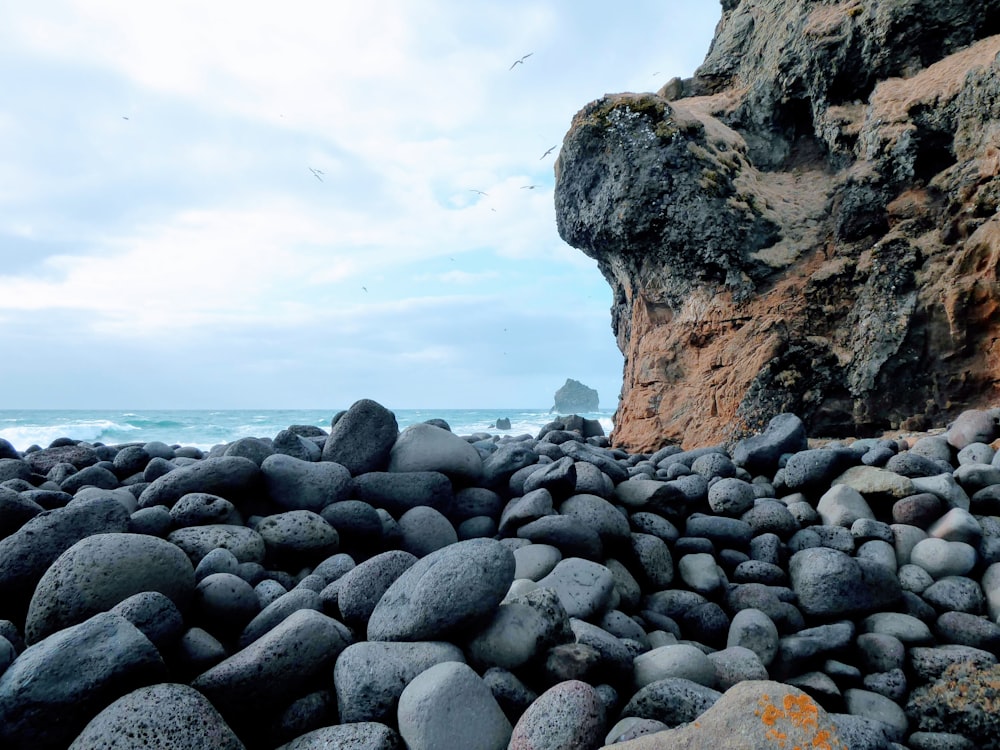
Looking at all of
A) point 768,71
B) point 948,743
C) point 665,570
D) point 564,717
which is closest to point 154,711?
point 564,717

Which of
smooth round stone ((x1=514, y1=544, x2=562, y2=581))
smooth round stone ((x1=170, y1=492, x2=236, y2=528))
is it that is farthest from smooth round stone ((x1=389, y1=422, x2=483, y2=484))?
smooth round stone ((x1=170, y1=492, x2=236, y2=528))

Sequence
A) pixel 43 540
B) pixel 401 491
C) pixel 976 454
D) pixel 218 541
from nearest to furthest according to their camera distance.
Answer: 1. pixel 43 540
2. pixel 218 541
3. pixel 401 491
4. pixel 976 454

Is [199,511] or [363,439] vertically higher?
[363,439]

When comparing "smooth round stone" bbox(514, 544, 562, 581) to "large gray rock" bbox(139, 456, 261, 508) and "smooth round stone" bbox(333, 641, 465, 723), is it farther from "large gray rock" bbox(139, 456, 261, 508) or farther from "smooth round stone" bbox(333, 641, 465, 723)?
"large gray rock" bbox(139, 456, 261, 508)

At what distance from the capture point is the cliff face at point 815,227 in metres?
6.78

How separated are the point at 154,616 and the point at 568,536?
6.91 feet

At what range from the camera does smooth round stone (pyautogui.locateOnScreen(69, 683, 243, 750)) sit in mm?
1969

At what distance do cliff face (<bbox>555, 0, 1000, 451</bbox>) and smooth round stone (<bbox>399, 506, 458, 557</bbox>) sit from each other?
175 inches

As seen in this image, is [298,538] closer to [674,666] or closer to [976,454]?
[674,666]

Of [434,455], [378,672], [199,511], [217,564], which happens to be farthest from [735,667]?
[199,511]

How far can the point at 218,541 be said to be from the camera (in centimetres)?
336

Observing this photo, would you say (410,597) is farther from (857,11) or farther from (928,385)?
(857,11)

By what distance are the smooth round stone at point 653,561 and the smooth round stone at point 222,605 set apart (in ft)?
7.13

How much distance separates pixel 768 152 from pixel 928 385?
168 inches
